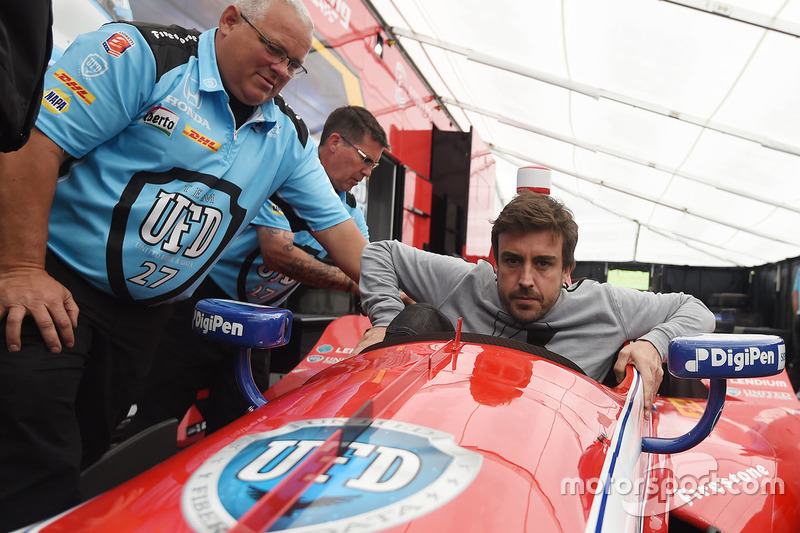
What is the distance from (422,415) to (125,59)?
3.59 ft

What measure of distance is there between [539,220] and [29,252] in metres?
1.35

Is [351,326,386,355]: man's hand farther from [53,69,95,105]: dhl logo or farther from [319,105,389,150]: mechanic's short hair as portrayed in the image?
[319,105,389,150]: mechanic's short hair

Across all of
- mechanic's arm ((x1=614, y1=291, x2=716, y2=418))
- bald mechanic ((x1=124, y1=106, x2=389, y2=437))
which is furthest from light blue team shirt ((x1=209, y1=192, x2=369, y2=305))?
mechanic's arm ((x1=614, y1=291, x2=716, y2=418))

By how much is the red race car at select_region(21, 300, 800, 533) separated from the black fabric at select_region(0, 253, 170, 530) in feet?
0.85

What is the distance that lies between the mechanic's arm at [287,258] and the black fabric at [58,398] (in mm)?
710

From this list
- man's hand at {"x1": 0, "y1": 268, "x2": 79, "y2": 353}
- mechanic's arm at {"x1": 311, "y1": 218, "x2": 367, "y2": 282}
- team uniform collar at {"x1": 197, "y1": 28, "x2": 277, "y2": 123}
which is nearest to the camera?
man's hand at {"x1": 0, "y1": 268, "x2": 79, "y2": 353}

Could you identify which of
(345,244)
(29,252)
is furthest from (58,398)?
(345,244)

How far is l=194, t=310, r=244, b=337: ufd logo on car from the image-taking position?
1.37 meters

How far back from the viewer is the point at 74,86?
4.29 ft

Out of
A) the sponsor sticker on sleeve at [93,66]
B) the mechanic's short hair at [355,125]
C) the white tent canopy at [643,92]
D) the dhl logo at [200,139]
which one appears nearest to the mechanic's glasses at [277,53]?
the dhl logo at [200,139]

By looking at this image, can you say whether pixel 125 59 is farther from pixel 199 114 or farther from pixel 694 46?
pixel 694 46

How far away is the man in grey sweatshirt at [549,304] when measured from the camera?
1.79 m

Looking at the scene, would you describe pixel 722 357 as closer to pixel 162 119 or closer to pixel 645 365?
pixel 645 365

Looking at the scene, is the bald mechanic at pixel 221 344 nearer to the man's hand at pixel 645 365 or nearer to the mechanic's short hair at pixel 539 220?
the mechanic's short hair at pixel 539 220
